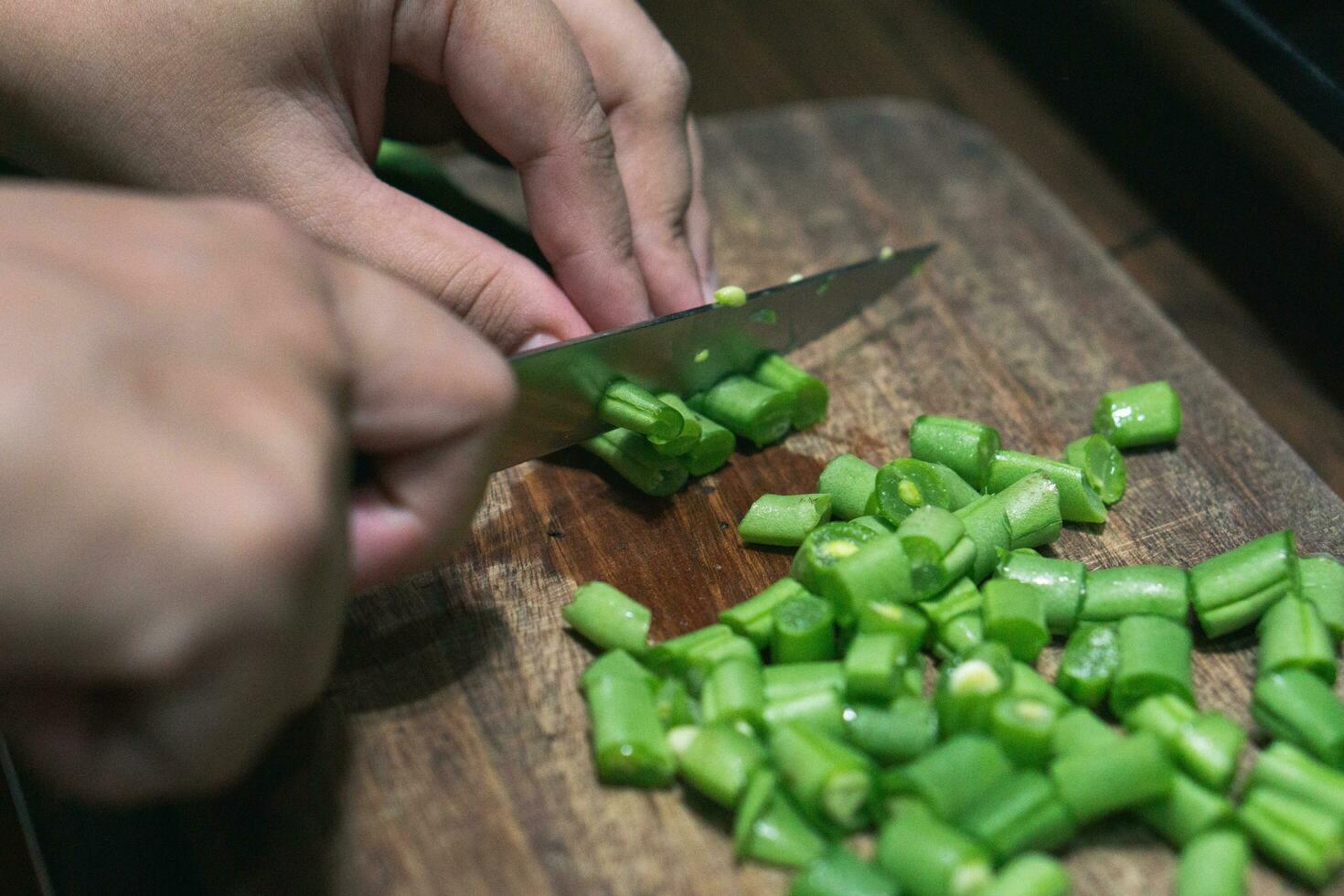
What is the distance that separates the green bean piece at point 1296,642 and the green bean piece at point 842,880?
77cm

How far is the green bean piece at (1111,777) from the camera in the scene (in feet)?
5.53

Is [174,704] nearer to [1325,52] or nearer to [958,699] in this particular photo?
[958,699]

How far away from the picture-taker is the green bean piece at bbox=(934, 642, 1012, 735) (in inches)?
69.5

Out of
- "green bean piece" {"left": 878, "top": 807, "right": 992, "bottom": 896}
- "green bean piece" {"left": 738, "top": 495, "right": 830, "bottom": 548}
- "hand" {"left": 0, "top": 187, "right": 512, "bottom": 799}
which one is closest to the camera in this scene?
"hand" {"left": 0, "top": 187, "right": 512, "bottom": 799}

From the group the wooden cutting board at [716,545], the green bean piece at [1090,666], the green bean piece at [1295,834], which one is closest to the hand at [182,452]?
the wooden cutting board at [716,545]

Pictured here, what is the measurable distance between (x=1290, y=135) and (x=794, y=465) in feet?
5.53

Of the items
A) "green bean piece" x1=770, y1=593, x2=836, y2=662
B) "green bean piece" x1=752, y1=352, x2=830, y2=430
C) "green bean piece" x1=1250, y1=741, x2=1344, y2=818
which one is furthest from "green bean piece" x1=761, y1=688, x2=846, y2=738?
"green bean piece" x1=752, y1=352, x2=830, y2=430

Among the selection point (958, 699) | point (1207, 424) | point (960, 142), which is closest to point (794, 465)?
point (958, 699)

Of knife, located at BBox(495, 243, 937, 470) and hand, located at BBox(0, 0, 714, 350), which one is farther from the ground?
hand, located at BBox(0, 0, 714, 350)

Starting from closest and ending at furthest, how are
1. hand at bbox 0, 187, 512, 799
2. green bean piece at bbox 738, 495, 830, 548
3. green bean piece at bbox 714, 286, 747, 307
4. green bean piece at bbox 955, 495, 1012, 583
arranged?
1. hand at bbox 0, 187, 512, 799
2. green bean piece at bbox 955, 495, 1012, 583
3. green bean piece at bbox 738, 495, 830, 548
4. green bean piece at bbox 714, 286, 747, 307

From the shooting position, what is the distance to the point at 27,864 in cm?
208

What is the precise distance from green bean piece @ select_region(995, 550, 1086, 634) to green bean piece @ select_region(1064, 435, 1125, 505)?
33 centimetres

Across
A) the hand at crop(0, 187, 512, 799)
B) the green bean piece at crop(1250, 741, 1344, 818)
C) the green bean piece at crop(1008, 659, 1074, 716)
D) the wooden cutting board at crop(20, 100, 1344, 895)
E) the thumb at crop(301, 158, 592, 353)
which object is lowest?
the wooden cutting board at crop(20, 100, 1344, 895)

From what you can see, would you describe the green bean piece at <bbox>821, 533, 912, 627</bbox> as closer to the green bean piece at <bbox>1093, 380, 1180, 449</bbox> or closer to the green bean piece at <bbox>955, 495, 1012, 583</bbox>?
the green bean piece at <bbox>955, 495, 1012, 583</bbox>
